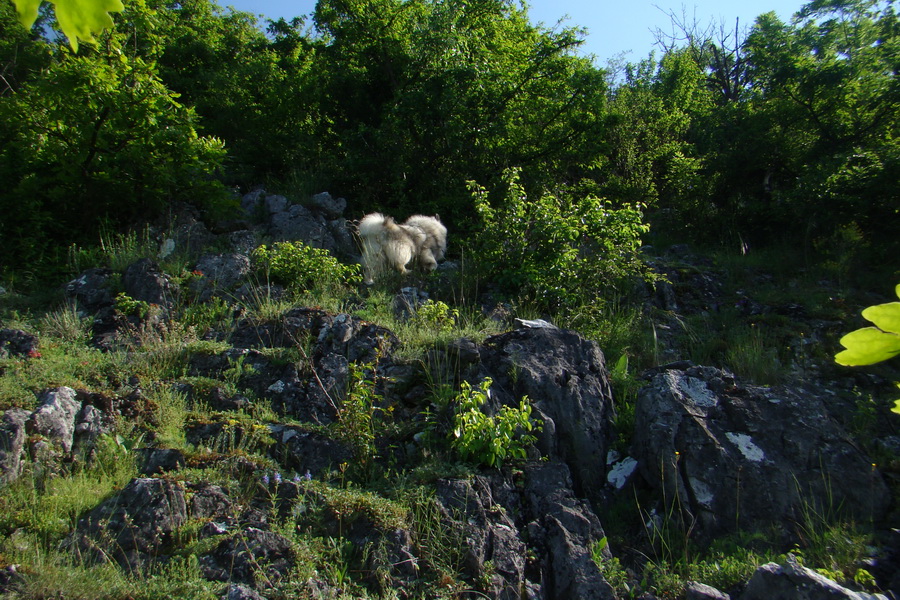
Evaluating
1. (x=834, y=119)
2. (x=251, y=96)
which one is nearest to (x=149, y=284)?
(x=251, y=96)

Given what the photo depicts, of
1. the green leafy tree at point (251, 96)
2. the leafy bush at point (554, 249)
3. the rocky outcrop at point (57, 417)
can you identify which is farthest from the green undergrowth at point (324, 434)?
the green leafy tree at point (251, 96)

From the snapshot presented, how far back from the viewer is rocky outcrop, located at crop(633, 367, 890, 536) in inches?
190

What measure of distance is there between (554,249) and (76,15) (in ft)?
23.6

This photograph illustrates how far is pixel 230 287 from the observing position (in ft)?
25.0

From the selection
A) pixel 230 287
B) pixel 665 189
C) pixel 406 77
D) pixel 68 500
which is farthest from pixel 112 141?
pixel 665 189

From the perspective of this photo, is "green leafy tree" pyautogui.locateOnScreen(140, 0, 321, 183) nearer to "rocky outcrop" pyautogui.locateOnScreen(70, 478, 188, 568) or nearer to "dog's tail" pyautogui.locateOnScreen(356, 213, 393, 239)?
"dog's tail" pyautogui.locateOnScreen(356, 213, 393, 239)

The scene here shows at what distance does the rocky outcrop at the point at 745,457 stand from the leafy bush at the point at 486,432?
3.78 feet

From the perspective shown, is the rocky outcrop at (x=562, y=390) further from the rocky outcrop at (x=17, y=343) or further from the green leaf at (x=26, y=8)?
the green leaf at (x=26, y=8)

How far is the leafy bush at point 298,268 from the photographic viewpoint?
304 inches

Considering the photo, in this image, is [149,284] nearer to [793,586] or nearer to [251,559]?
[251,559]

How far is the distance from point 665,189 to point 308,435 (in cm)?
1048

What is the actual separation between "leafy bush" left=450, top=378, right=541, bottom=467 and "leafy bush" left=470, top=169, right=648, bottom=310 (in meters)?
3.14

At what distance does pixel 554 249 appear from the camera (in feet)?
26.7

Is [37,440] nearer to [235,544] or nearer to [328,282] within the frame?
[235,544]
